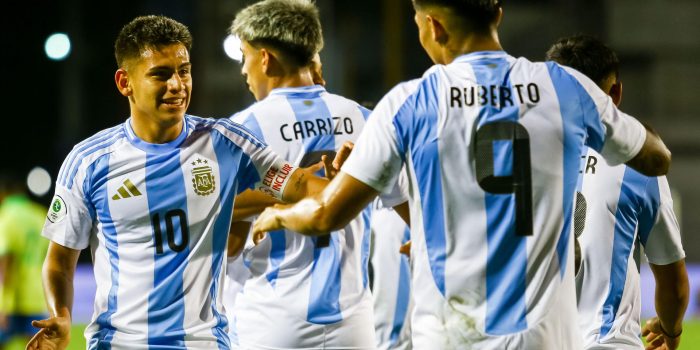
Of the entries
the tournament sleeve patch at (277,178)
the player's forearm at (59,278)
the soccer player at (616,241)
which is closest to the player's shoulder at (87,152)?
the player's forearm at (59,278)

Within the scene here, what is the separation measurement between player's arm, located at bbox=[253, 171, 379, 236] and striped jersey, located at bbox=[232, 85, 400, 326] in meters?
1.16

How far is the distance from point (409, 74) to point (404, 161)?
16706 mm

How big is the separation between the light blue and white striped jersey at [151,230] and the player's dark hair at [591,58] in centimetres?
135

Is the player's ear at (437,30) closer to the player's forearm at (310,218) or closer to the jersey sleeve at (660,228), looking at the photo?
the player's forearm at (310,218)

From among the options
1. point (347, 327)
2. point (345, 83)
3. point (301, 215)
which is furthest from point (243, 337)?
point (345, 83)

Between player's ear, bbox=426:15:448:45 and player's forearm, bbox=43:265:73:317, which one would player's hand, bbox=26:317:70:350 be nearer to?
player's forearm, bbox=43:265:73:317

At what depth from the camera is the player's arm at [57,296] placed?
324 cm

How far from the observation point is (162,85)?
→ 3428mm

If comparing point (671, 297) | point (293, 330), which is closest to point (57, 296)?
point (293, 330)

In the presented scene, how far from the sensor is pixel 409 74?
19438 millimetres

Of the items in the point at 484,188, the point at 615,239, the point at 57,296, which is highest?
the point at 484,188

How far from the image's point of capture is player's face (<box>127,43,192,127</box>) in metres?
3.42

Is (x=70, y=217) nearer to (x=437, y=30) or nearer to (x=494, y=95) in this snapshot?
(x=437, y=30)

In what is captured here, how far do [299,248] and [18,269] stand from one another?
20.0ft
